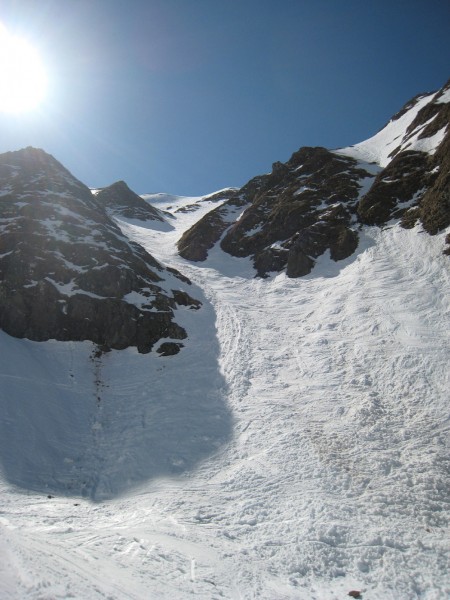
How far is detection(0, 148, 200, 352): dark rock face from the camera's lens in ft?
89.2

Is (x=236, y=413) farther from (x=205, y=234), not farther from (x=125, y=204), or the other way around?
(x=125, y=204)

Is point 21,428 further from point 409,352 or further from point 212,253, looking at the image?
point 212,253

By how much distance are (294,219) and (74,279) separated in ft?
92.6

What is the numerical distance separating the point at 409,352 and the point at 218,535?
13604 millimetres

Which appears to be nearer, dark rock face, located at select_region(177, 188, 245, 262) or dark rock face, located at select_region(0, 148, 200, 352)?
dark rock face, located at select_region(0, 148, 200, 352)

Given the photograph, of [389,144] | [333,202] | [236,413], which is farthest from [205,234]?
[236,413]

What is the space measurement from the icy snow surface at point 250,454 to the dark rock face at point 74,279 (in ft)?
6.06

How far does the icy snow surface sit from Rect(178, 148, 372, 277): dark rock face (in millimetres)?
8764

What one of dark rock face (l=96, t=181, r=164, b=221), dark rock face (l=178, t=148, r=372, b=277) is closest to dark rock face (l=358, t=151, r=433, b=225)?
dark rock face (l=178, t=148, r=372, b=277)

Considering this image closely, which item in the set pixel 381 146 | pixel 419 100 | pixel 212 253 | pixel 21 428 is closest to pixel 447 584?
pixel 21 428

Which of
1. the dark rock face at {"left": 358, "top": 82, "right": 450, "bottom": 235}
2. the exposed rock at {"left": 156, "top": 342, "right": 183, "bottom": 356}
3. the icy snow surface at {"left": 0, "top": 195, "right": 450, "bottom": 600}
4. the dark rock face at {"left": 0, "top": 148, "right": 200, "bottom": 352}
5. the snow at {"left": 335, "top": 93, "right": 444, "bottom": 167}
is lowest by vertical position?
the icy snow surface at {"left": 0, "top": 195, "right": 450, "bottom": 600}

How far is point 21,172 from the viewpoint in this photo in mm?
46594

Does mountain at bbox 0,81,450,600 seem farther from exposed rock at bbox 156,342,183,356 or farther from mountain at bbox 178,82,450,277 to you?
mountain at bbox 178,82,450,277

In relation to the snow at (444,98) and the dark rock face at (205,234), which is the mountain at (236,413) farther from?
the snow at (444,98)
